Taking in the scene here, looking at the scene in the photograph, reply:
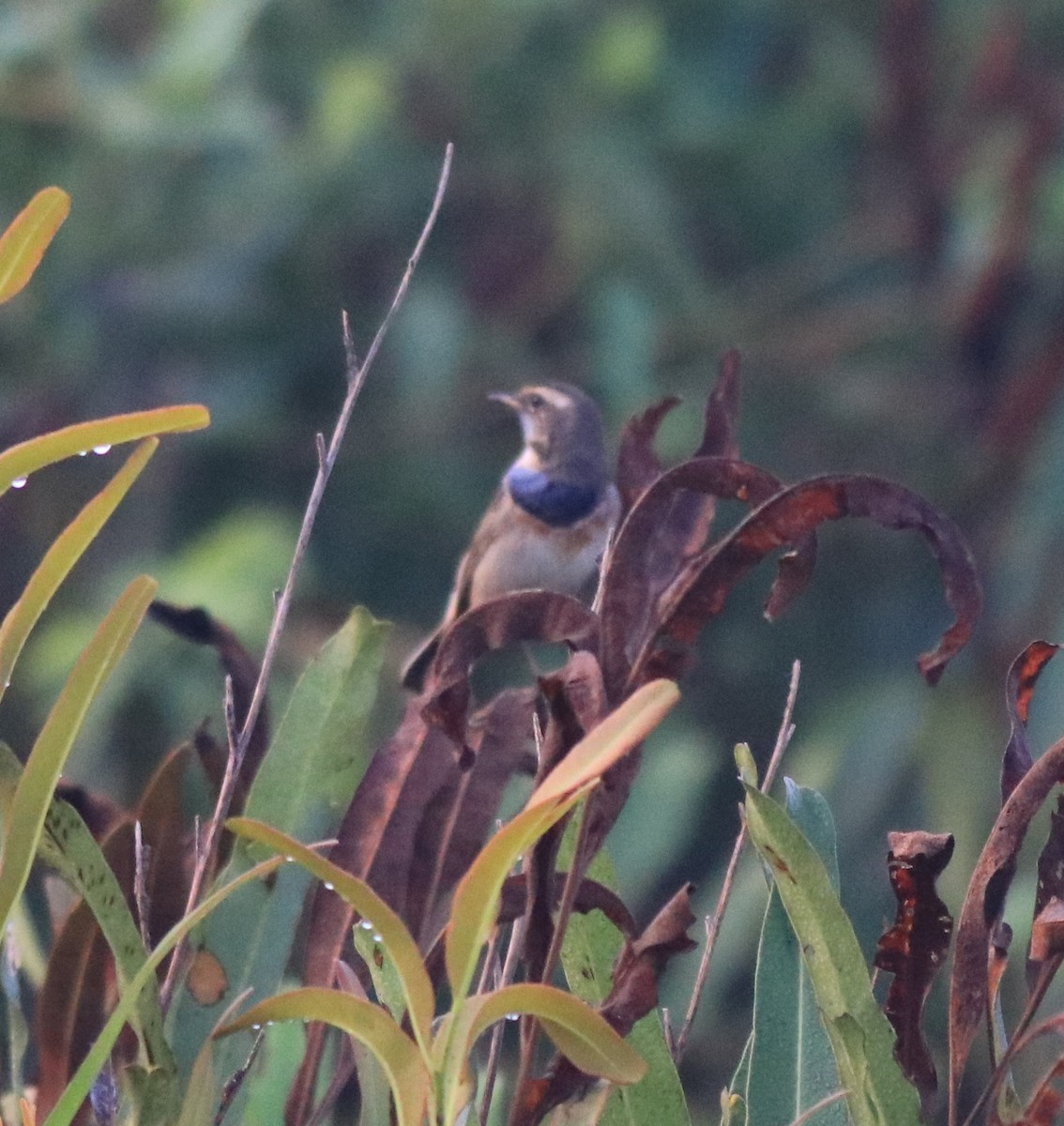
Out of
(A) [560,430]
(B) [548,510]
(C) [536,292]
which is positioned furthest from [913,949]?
(C) [536,292]

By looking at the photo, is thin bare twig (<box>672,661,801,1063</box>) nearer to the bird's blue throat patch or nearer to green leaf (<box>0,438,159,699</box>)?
green leaf (<box>0,438,159,699</box>)

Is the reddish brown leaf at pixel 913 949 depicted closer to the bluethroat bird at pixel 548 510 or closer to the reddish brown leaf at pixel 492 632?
the reddish brown leaf at pixel 492 632

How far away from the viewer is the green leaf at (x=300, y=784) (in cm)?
99

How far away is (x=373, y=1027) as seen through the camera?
0.72 metres

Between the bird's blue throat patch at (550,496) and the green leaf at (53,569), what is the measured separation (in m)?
2.12

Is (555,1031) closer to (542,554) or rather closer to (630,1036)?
(630,1036)

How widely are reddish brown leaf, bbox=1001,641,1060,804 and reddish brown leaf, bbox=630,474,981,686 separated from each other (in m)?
0.03

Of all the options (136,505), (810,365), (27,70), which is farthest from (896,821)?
(27,70)

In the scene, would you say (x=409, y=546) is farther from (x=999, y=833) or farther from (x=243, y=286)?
(x=999, y=833)

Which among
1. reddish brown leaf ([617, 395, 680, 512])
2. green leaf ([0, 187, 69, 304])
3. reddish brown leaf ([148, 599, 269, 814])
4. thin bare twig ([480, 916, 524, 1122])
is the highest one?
green leaf ([0, 187, 69, 304])

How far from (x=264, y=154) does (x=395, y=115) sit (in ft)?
1.20

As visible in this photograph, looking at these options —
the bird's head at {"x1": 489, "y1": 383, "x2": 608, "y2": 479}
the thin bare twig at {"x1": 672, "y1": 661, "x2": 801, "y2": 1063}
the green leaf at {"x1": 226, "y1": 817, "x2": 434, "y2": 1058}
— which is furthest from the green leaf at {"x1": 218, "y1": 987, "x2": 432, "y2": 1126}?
the bird's head at {"x1": 489, "y1": 383, "x2": 608, "y2": 479}

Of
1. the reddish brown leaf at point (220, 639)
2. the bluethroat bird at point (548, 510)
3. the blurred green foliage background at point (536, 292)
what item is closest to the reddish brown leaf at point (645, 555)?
the reddish brown leaf at point (220, 639)

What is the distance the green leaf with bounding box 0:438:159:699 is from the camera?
2.52 feet
